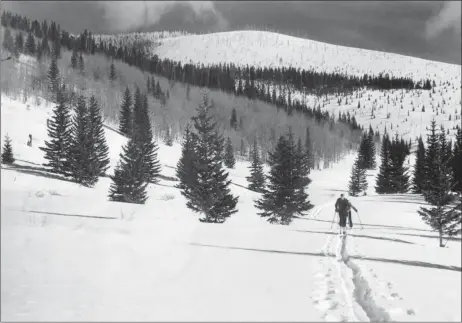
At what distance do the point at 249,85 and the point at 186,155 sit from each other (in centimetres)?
124

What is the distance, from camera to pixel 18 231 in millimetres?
2166

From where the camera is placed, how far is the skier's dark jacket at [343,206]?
291cm

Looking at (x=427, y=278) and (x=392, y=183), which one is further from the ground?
(x=392, y=183)

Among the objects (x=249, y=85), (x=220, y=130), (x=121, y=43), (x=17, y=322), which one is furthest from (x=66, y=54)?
(x=17, y=322)

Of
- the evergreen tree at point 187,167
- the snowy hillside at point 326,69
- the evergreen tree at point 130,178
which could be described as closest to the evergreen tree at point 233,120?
the evergreen tree at point 187,167

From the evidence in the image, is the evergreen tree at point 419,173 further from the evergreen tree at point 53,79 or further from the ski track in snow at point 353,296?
the evergreen tree at point 53,79

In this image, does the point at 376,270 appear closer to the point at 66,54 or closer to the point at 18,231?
the point at 18,231

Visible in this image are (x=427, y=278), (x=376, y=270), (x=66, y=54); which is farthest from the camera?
(x=66, y=54)

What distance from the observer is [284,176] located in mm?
3135

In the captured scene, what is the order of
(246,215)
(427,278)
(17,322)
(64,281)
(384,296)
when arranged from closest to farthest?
(427,278), (384,296), (17,322), (64,281), (246,215)

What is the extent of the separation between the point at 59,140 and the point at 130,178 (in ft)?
1.82

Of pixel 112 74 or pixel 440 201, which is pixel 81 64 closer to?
pixel 112 74

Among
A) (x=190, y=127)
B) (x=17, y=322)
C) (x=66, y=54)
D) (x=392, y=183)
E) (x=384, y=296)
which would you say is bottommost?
(x=17, y=322)

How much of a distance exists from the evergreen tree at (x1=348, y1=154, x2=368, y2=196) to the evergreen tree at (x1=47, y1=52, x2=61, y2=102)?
7.67ft
